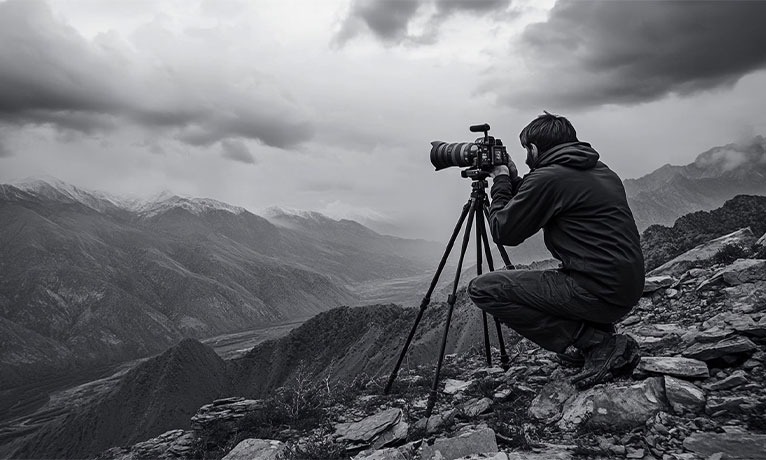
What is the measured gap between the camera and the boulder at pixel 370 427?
14.9 ft

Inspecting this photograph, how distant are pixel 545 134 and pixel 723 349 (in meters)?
2.77

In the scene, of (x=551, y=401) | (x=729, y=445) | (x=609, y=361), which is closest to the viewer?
(x=729, y=445)

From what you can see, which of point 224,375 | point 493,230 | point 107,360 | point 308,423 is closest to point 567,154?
point 493,230

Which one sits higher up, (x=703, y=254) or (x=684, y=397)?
(x=703, y=254)

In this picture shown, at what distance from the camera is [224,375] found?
44.7 m

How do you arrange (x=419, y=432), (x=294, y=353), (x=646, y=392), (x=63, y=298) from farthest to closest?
(x=63, y=298), (x=294, y=353), (x=419, y=432), (x=646, y=392)

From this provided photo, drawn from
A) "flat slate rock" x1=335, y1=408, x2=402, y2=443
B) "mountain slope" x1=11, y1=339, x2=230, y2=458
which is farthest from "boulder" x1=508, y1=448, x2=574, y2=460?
"mountain slope" x1=11, y1=339, x2=230, y2=458

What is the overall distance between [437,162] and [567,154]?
1.97 m

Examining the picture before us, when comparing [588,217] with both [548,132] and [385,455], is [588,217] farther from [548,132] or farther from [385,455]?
[385,455]

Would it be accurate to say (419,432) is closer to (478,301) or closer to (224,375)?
(478,301)

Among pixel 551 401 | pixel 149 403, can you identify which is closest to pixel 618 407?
pixel 551 401

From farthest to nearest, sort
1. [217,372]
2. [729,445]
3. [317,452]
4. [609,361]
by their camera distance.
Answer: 1. [217,372]
2. [317,452]
3. [609,361]
4. [729,445]

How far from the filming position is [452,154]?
207 inches

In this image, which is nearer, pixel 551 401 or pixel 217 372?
pixel 551 401
